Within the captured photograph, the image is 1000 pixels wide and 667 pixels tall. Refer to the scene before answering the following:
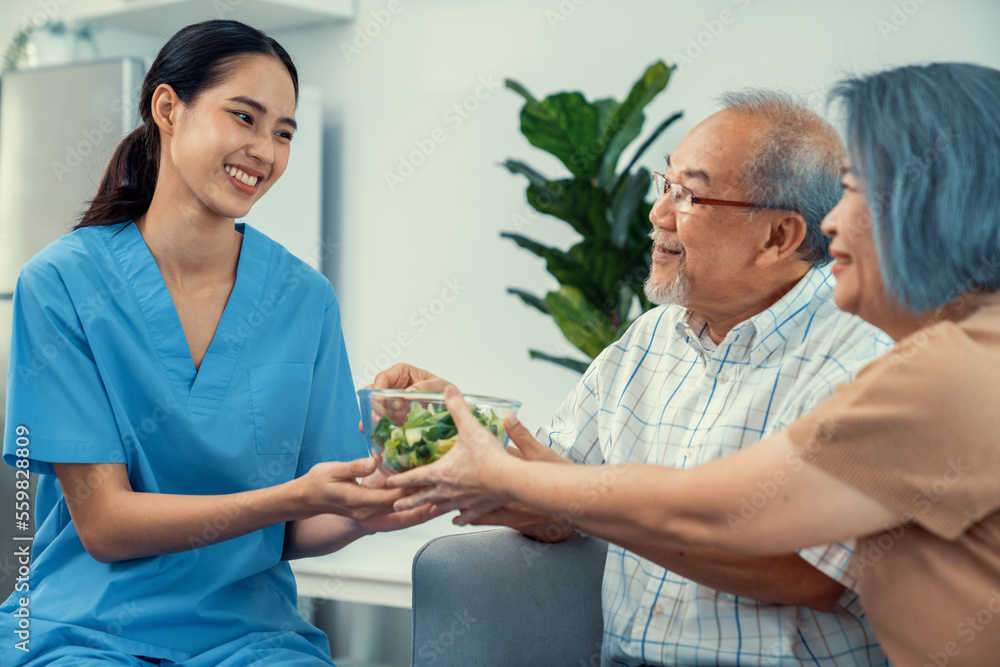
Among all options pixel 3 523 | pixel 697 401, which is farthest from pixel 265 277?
pixel 3 523

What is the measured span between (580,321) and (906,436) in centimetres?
158

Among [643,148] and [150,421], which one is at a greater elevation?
[643,148]

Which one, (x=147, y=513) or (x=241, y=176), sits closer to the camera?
(x=147, y=513)

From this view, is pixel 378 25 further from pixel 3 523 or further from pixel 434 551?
pixel 434 551

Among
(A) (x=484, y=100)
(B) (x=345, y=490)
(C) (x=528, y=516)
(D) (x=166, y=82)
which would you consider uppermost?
(D) (x=166, y=82)

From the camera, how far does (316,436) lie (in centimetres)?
143

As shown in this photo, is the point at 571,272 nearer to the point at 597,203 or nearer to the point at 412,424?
the point at 597,203

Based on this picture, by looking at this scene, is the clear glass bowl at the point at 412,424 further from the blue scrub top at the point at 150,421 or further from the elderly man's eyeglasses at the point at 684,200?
the elderly man's eyeglasses at the point at 684,200

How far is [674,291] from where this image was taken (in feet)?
4.42

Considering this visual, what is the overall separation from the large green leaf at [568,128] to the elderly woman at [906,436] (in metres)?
1.42

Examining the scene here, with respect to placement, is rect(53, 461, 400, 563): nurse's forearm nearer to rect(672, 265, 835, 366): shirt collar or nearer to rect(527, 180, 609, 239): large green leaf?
rect(672, 265, 835, 366): shirt collar

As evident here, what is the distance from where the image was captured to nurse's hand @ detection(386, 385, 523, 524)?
1.00 metres

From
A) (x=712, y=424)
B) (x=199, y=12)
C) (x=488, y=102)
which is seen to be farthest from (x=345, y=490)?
(x=199, y=12)

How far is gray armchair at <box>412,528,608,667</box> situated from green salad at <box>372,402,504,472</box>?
286 millimetres
